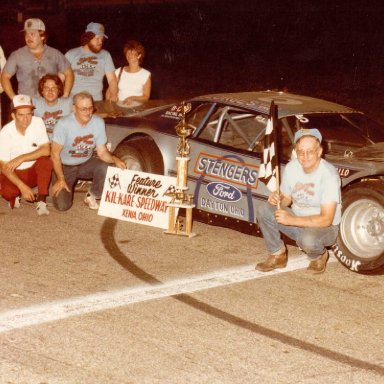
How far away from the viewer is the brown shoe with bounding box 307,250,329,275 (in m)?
7.23

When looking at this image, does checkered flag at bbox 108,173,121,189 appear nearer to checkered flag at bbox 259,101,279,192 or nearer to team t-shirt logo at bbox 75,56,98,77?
checkered flag at bbox 259,101,279,192

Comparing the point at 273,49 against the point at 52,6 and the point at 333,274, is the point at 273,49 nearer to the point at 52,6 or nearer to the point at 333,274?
the point at 52,6

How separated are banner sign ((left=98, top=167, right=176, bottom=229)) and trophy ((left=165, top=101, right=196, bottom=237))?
0.13 meters

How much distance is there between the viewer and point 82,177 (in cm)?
962

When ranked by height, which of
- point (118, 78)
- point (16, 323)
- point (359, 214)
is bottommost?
point (16, 323)

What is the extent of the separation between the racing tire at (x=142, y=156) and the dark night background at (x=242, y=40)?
935 centimetres

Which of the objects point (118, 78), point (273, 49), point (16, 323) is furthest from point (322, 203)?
point (273, 49)

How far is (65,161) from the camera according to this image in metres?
9.51

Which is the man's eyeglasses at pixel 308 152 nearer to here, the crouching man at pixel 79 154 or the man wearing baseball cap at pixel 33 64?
the crouching man at pixel 79 154

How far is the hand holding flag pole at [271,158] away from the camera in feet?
23.7

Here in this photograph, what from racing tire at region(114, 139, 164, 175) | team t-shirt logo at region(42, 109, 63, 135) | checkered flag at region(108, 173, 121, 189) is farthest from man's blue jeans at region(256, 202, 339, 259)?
team t-shirt logo at region(42, 109, 63, 135)

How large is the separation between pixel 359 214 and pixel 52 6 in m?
30.9

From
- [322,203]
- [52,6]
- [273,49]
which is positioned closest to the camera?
[322,203]

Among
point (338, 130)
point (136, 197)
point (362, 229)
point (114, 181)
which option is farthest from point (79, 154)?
point (362, 229)
